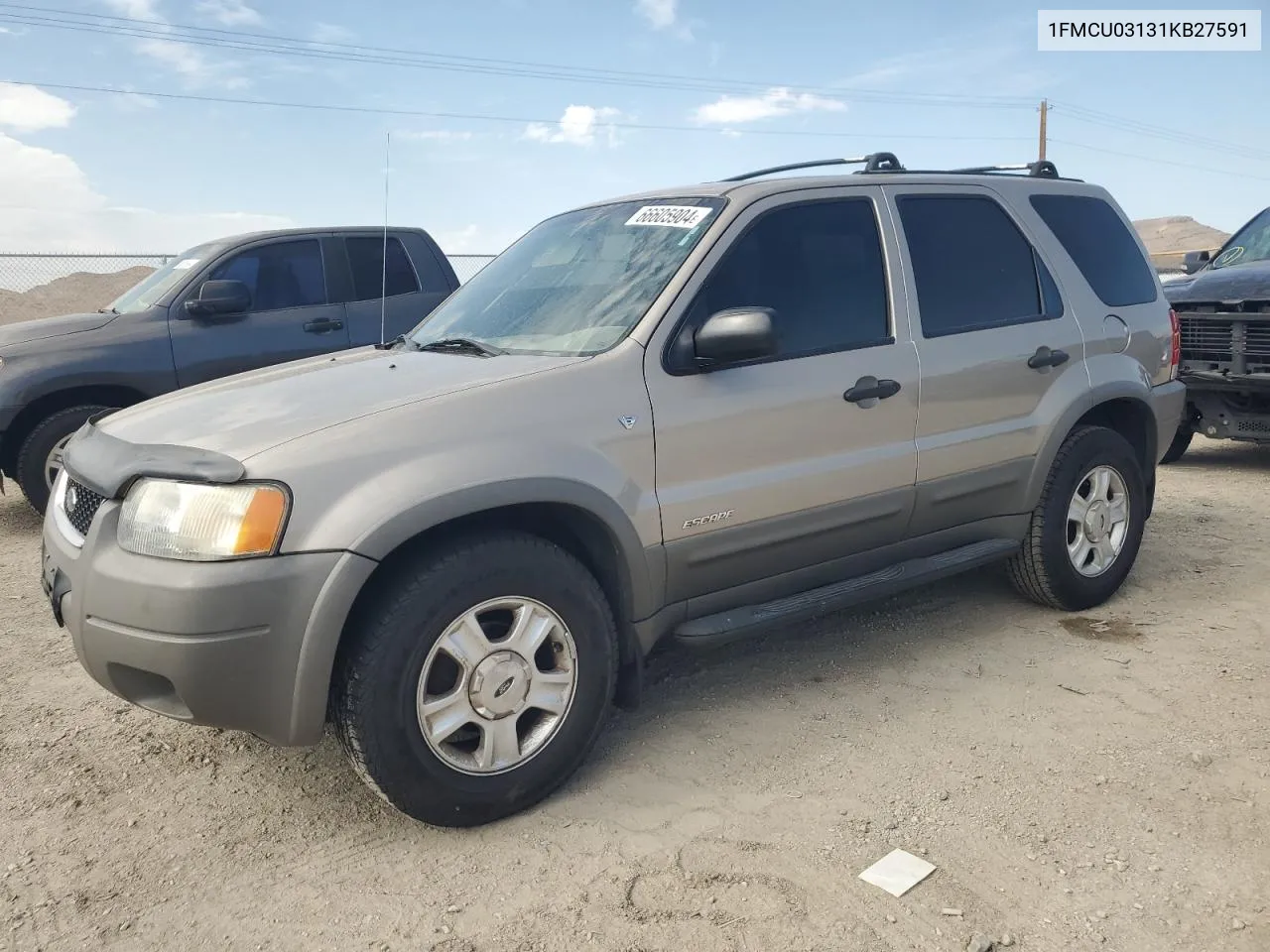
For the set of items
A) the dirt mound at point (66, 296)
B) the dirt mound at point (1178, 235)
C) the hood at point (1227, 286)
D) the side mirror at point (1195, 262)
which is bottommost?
the hood at point (1227, 286)

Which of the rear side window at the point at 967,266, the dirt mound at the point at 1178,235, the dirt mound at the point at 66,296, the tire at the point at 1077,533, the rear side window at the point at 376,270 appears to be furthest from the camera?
the dirt mound at the point at 1178,235

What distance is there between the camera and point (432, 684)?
2822mm

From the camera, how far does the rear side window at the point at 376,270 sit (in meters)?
7.65

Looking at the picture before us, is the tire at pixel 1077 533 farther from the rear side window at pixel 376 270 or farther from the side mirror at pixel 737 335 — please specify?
the rear side window at pixel 376 270

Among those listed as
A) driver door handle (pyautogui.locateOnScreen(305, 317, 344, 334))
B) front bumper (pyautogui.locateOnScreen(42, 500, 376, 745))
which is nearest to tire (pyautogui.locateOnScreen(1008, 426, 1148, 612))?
front bumper (pyautogui.locateOnScreen(42, 500, 376, 745))

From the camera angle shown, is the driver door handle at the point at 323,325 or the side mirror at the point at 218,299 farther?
the driver door handle at the point at 323,325

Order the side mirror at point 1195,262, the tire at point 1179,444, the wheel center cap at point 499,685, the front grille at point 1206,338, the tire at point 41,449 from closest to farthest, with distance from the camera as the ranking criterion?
the wheel center cap at point 499,685, the tire at point 41,449, the front grille at point 1206,338, the tire at point 1179,444, the side mirror at point 1195,262

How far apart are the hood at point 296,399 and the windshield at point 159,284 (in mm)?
4218

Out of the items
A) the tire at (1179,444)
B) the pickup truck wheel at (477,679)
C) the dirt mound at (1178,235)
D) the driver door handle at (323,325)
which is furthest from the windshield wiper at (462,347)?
the dirt mound at (1178,235)

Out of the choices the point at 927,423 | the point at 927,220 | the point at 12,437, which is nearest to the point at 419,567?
the point at 927,423

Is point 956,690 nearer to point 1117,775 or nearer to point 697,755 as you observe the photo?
point 1117,775

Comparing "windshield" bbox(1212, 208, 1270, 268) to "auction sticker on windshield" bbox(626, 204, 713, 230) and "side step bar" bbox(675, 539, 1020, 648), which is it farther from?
"auction sticker on windshield" bbox(626, 204, 713, 230)

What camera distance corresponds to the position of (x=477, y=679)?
9.24ft

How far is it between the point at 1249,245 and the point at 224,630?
853 centimetres
